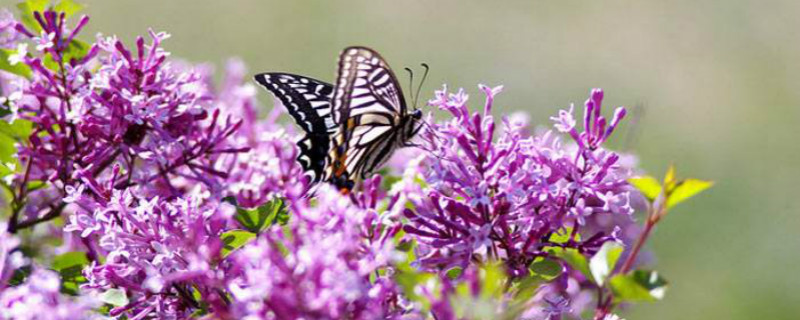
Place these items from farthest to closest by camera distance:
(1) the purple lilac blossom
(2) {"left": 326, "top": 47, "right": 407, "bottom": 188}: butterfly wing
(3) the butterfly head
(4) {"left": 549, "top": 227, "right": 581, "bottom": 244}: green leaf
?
Result: (3) the butterfly head < (2) {"left": 326, "top": 47, "right": 407, "bottom": 188}: butterfly wing < (4) {"left": 549, "top": 227, "right": 581, "bottom": 244}: green leaf < (1) the purple lilac blossom

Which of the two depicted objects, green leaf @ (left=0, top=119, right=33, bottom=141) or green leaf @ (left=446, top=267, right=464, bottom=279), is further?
green leaf @ (left=0, top=119, right=33, bottom=141)

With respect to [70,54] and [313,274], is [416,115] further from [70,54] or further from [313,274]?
[313,274]

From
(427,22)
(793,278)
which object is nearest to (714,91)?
(427,22)

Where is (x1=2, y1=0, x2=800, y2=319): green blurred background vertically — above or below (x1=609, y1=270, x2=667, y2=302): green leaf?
below

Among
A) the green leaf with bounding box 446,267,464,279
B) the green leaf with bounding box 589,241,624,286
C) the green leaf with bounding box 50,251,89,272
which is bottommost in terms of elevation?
the green leaf with bounding box 50,251,89,272

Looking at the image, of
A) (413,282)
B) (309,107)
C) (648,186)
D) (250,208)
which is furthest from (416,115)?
(413,282)

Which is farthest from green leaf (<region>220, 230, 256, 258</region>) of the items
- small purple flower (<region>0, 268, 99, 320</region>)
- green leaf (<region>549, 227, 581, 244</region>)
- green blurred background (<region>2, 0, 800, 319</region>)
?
green blurred background (<region>2, 0, 800, 319</region>)

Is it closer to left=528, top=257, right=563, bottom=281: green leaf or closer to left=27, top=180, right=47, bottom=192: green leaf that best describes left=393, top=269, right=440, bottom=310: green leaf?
left=528, top=257, right=563, bottom=281: green leaf

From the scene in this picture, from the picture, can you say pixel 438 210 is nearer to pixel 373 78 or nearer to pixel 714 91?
pixel 373 78
